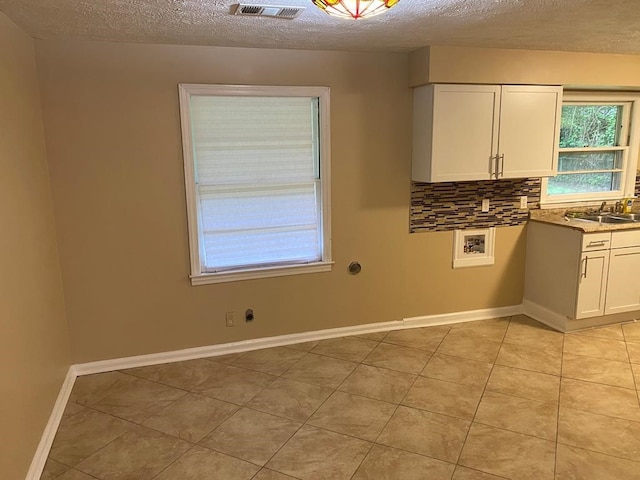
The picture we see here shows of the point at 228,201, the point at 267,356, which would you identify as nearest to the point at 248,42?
the point at 228,201

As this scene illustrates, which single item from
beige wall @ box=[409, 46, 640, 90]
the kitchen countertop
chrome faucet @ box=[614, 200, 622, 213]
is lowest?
the kitchen countertop

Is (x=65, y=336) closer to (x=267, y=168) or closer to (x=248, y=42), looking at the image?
(x=267, y=168)

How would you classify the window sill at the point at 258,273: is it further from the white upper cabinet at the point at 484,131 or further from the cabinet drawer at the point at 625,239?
the cabinet drawer at the point at 625,239

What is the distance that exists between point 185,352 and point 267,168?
5.06 feet

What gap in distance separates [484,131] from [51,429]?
11.7 ft

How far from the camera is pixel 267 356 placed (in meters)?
3.69

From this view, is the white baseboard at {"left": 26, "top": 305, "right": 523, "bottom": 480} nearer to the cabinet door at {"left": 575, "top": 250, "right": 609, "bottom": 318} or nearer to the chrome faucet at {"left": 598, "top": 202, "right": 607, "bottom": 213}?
the cabinet door at {"left": 575, "top": 250, "right": 609, "bottom": 318}

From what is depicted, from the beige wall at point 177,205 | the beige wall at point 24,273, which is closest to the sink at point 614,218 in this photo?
the beige wall at point 177,205

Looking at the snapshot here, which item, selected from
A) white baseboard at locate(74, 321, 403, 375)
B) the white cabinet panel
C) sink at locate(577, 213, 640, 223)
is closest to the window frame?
sink at locate(577, 213, 640, 223)

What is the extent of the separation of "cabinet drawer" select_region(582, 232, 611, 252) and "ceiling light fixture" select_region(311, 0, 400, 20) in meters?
2.84

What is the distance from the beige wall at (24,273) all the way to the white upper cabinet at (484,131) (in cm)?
271

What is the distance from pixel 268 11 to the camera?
2.50m

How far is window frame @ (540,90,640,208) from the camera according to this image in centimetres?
435

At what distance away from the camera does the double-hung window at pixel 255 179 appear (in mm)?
3449
